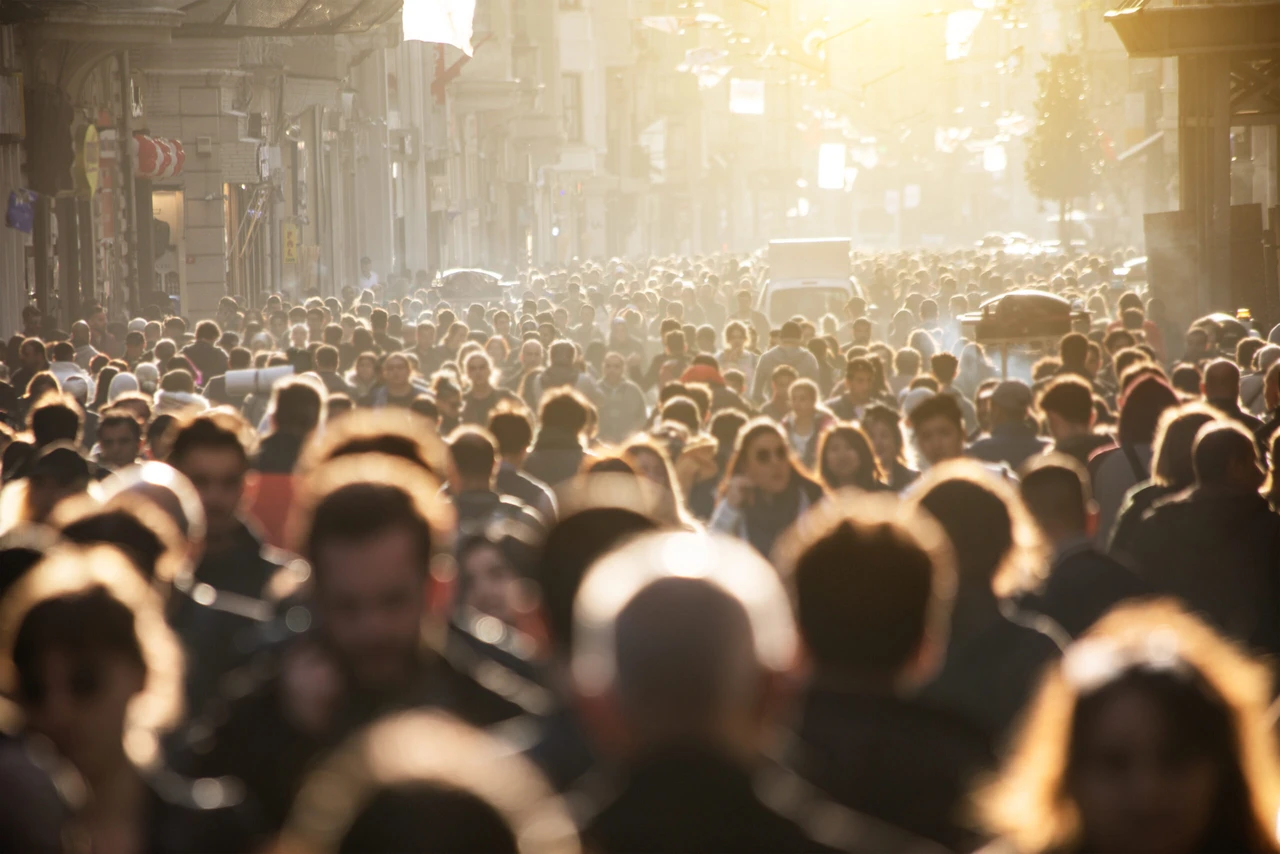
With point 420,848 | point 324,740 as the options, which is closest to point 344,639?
point 324,740

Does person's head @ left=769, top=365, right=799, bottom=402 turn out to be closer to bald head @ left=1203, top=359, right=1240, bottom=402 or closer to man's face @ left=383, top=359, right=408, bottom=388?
man's face @ left=383, top=359, right=408, bottom=388

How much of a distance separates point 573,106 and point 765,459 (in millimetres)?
95055

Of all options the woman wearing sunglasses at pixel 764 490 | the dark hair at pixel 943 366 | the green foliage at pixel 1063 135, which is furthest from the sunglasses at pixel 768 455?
the green foliage at pixel 1063 135

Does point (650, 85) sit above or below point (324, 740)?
above

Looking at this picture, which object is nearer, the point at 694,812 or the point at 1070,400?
the point at 694,812

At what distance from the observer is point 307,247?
50.9 meters

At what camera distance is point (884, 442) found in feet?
36.7

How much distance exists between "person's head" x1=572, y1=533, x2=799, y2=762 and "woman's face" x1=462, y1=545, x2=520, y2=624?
3.33m

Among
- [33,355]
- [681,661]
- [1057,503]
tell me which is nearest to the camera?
[681,661]

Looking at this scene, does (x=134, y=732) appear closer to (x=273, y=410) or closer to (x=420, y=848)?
(x=420, y=848)

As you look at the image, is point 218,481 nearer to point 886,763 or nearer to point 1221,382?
point 886,763


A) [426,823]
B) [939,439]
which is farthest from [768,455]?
[426,823]

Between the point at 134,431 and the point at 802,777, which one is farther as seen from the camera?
the point at 134,431

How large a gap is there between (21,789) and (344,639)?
88 centimetres
